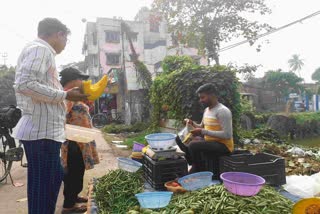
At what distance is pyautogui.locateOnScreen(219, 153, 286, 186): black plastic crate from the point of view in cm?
390

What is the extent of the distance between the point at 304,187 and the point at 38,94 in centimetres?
371

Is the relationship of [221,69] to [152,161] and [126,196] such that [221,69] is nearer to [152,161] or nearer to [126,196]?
[152,161]

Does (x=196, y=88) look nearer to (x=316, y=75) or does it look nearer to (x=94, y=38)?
(x=94, y=38)

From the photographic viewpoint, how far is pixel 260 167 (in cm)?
400

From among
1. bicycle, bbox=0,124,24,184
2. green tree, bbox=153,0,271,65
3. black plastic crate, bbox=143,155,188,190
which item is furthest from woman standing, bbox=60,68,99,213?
green tree, bbox=153,0,271,65

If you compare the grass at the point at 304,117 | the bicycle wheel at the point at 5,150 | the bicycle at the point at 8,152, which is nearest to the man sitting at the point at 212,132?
the bicycle at the point at 8,152

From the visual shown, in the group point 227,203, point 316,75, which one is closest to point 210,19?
point 227,203

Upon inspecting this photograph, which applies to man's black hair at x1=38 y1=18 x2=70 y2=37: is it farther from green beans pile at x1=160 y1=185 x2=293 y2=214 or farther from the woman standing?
green beans pile at x1=160 y1=185 x2=293 y2=214

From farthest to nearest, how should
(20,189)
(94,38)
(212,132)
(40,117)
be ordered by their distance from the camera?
(94,38), (20,189), (212,132), (40,117)

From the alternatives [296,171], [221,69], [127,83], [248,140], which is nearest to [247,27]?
[127,83]

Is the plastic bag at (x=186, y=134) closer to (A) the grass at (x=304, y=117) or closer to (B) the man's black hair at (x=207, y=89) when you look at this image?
(B) the man's black hair at (x=207, y=89)

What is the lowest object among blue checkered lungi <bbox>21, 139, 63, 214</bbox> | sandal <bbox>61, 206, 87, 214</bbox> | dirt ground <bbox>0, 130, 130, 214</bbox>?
dirt ground <bbox>0, 130, 130, 214</bbox>

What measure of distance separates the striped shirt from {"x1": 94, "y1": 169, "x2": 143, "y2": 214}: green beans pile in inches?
53.4

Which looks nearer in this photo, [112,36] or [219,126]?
[219,126]
